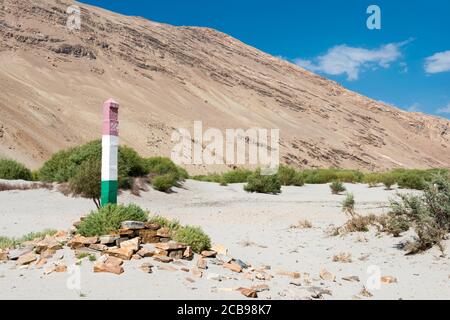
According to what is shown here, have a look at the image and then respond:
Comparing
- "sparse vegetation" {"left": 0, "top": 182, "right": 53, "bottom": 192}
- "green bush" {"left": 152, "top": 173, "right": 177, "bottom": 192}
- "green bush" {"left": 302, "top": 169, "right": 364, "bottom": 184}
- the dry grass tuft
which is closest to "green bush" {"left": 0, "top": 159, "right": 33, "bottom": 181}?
"sparse vegetation" {"left": 0, "top": 182, "right": 53, "bottom": 192}

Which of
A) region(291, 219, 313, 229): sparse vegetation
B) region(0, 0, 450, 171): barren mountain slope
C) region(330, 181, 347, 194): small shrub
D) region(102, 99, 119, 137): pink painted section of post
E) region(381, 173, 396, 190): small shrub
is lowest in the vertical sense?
region(291, 219, 313, 229): sparse vegetation

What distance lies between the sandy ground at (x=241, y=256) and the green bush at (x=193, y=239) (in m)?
0.76

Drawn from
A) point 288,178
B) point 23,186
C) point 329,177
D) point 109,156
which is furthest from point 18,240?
point 329,177

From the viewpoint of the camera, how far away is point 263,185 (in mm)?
26656

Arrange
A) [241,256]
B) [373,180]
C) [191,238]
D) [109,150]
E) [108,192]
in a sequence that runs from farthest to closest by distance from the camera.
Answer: [373,180], [241,256], [108,192], [109,150], [191,238]

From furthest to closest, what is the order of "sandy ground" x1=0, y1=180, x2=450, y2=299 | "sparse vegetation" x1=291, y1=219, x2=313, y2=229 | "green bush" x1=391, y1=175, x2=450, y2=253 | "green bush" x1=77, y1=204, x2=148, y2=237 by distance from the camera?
"sparse vegetation" x1=291, y1=219, x2=313, y2=229, "green bush" x1=391, y1=175, x2=450, y2=253, "green bush" x1=77, y1=204, x2=148, y2=237, "sandy ground" x1=0, y1=180, x2=450, y2=299

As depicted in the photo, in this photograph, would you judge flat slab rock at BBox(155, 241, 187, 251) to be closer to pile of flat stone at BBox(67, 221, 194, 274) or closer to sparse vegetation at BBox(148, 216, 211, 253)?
pile of flat stone at BBox(67, 221, 194, 274)

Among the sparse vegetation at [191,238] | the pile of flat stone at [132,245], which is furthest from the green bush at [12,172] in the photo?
the pile of flat stone at [132,245]

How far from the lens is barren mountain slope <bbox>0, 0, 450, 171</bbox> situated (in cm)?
4616

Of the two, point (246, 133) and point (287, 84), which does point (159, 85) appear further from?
point (287, 84)

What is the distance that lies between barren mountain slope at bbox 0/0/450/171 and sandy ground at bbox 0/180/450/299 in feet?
63.9

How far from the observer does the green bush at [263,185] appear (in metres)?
26.6

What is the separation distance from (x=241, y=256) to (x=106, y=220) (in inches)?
121

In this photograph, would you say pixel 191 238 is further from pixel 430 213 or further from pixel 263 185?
pixel 263 185
